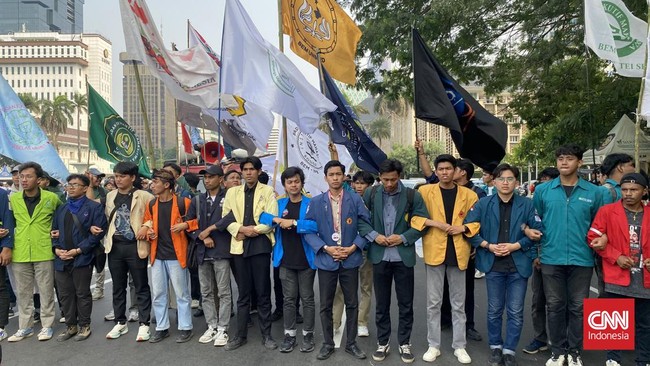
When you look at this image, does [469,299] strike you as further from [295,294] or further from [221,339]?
[221,339]

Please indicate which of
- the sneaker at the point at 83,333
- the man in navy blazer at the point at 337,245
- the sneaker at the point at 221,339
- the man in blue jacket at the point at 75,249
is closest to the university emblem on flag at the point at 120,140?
the man in blue jacket at the point at 75,249

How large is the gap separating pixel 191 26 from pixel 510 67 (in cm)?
829

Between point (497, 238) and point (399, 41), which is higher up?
point (399, 41)

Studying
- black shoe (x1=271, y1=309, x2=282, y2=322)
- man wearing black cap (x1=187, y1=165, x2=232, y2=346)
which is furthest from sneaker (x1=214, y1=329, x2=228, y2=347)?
black shoe (x1=271, y1=309, x2=282, y2=322)

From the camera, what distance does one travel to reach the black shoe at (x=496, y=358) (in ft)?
15.3

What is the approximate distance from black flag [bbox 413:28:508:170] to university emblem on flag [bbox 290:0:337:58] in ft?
6.68

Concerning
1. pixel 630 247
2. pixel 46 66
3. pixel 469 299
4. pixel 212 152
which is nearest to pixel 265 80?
pixel 469 299

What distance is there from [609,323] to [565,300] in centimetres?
46

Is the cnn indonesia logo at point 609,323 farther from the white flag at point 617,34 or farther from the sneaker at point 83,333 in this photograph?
the sneaker at point 83,333

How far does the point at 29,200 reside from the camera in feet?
18.8

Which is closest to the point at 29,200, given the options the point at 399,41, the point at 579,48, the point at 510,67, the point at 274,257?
the point at 274,257

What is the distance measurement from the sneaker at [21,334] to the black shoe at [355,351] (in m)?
3.69

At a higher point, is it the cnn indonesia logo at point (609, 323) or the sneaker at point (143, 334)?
the cnn indonesia logo at point (609, 323)

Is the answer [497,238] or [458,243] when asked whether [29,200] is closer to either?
[458,243]
